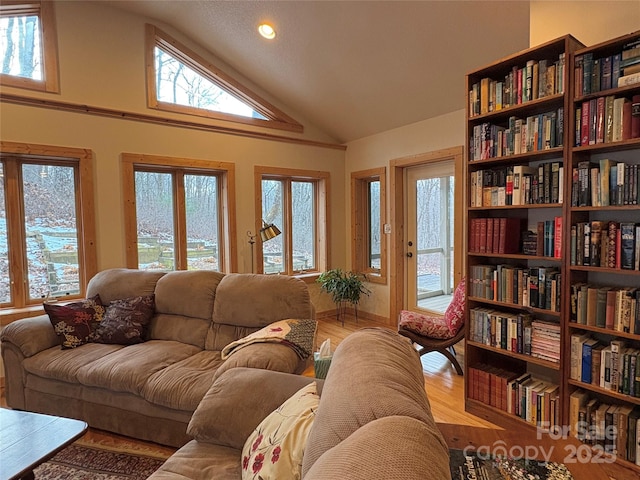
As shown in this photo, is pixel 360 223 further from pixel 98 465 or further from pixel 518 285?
pixel 98 465

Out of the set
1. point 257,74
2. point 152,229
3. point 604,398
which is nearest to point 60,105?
point 152,229

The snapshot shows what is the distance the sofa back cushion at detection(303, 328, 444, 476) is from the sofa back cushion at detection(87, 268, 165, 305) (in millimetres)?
2235

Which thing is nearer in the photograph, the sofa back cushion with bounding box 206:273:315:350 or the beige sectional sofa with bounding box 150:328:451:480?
the beige sectional sofa with bounding box 150:328:451:480

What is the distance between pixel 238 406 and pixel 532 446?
1.07 metres

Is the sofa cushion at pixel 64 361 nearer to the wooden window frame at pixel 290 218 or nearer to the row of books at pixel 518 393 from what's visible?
the wooden window frame at pixel 290 218

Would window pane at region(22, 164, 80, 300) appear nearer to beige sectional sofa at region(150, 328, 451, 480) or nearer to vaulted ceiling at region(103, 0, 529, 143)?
Result: vaulted ceiling at region(103, 0, 529, 143)

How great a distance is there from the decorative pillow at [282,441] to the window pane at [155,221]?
2985 millimetres

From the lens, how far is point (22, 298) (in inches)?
127

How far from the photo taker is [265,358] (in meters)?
2.05

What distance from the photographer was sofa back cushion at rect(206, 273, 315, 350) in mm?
2562

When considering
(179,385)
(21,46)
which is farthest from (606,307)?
(21,46)

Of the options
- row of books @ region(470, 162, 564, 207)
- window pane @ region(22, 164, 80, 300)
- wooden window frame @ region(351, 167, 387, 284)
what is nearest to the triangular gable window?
window pane @ region(22, 164, 80, 300)

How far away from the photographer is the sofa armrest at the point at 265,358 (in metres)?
2.01

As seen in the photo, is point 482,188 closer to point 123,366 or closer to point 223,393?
point 223,393
